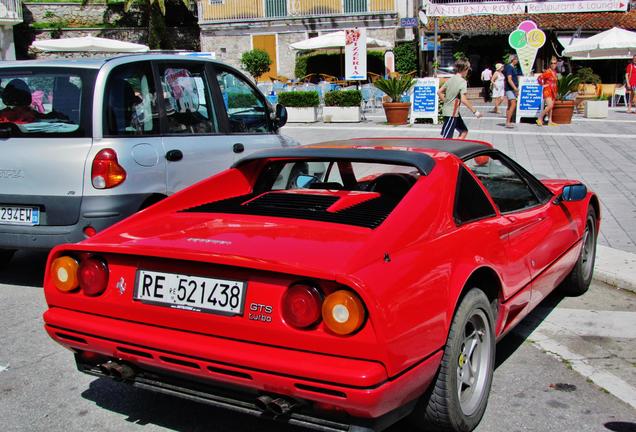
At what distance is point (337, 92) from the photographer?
21.0 metres

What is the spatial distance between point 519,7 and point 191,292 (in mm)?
34970

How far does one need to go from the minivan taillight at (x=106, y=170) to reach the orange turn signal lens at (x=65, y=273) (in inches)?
85.9

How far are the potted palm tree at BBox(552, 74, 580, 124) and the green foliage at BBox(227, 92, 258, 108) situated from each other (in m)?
12.9

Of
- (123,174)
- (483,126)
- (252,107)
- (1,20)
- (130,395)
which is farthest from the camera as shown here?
(1,20)

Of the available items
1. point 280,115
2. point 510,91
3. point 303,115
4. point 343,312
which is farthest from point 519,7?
point 343,312

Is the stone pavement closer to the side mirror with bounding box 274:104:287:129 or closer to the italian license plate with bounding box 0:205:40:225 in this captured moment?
the side mirror with bounding box 274:104:287:129

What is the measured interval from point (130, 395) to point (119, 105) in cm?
276

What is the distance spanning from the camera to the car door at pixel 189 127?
19.7 ft

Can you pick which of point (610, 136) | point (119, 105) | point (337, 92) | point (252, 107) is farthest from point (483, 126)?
point (119, 105)

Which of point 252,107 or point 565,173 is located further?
point 565,173

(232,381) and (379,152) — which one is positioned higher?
(379,152)

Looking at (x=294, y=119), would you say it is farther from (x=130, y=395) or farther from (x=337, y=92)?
(x=130, y=395)

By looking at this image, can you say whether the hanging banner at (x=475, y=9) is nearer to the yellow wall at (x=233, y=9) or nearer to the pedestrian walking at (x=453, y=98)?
the yellow wall at (x=233, y=9)

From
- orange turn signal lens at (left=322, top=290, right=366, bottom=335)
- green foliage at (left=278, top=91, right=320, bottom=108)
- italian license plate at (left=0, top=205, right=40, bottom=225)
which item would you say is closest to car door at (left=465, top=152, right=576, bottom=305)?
orange turn signal lens at (left=322, top=290, right=366, bottom=335)
